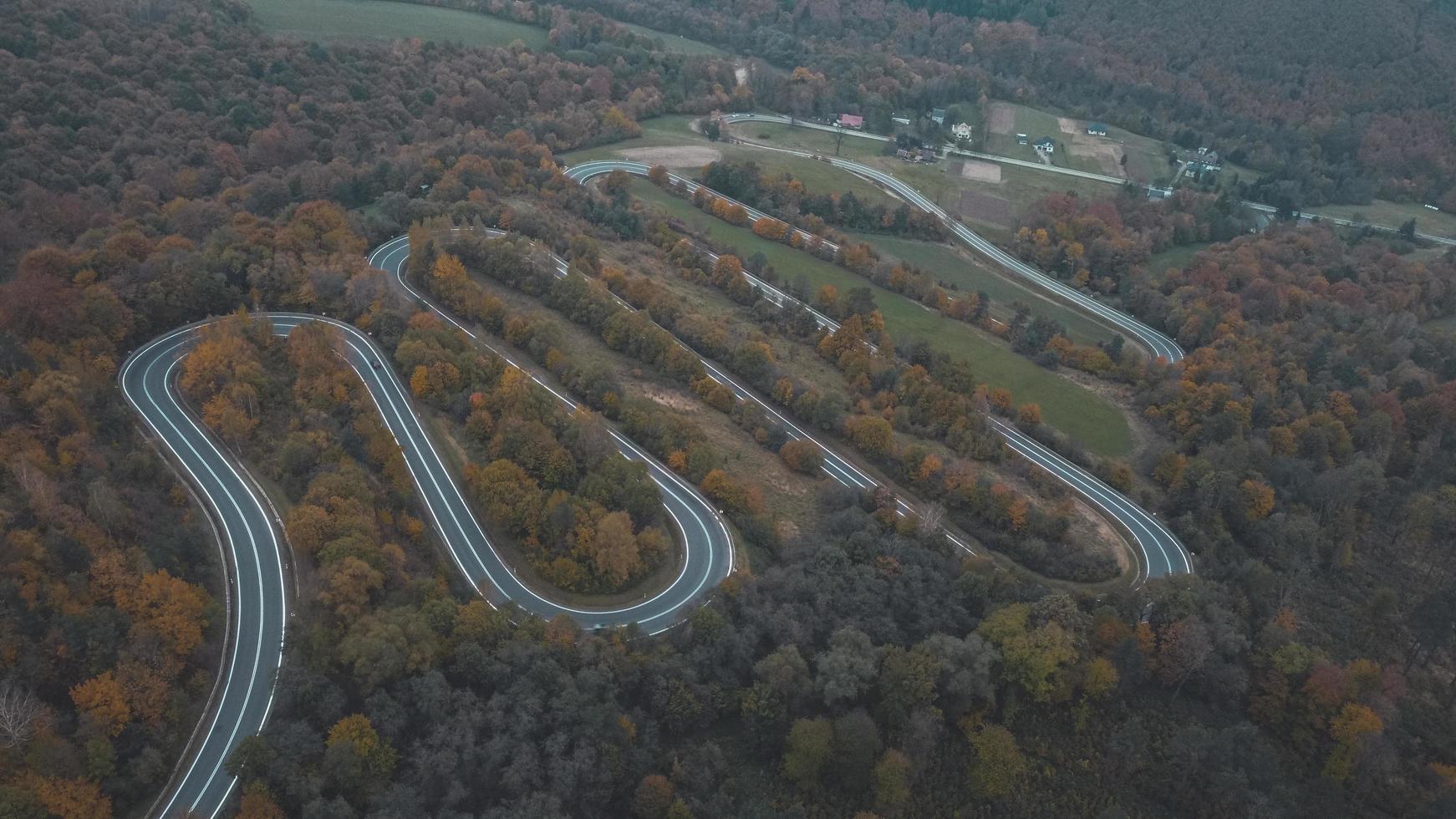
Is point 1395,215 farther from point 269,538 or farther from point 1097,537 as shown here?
point 269,538

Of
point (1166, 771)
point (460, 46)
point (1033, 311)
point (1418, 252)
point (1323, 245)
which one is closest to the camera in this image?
point (1166, 771)

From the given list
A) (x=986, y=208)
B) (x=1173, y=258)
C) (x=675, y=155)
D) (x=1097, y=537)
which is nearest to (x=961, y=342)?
(x=1097, y=537)

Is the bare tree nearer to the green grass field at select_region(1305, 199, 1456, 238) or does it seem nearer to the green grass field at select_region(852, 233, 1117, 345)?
the green grass field at select_region(852, 233, 1117, 345)

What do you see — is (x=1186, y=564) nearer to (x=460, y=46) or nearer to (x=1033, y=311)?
(x=1033, y=311)

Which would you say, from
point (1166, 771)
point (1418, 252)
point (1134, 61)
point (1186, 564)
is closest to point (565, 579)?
point (1166, 771)

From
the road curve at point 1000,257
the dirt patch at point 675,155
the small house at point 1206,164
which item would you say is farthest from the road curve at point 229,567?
the small house at point 1206,164

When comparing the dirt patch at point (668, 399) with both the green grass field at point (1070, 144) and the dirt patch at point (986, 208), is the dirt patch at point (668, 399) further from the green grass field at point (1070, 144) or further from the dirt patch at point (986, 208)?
the green grass field at point (1070, 144)
